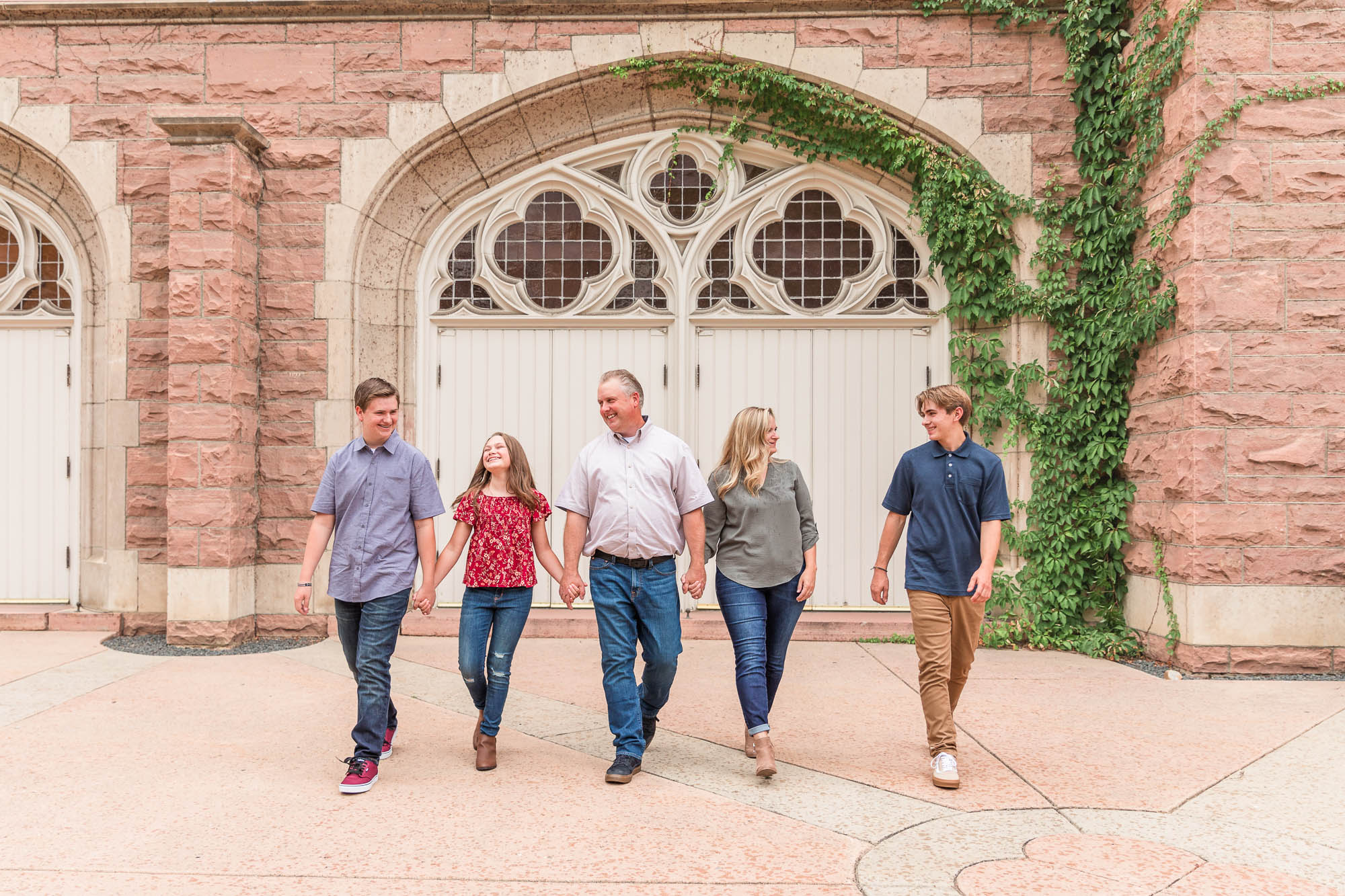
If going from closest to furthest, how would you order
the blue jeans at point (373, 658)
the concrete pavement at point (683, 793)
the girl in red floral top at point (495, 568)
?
the concrete pavement at point (683, 793), the blue jeans at point (373, 658), the girl in red floral top at point (495, 568)

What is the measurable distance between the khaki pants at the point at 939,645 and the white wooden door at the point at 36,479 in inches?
277

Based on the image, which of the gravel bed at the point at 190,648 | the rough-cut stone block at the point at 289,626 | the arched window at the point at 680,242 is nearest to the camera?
the gravel bed at the point at 190,648

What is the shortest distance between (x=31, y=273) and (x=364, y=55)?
327cm

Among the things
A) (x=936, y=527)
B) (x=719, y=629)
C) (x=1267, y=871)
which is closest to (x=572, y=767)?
(x=936, y=527)

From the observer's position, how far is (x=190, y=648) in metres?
7.31

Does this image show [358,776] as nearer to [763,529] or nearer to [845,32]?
[763,529]

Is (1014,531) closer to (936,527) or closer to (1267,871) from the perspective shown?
(936,527)

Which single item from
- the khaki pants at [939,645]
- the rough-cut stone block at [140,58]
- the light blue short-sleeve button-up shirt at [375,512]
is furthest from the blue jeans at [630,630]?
the rough-cut stone block at [140,58]

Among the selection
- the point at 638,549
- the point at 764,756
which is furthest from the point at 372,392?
the point at 764,756

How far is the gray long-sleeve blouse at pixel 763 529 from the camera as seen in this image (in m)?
4.32

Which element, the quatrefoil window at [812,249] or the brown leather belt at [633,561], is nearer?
the brown leather belt at [633,561]

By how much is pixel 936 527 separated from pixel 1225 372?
3.22 m

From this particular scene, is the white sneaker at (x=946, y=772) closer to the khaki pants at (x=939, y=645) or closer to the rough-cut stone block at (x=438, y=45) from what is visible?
the khaki pants at (x=939, y=645)

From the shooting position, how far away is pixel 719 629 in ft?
25.2
